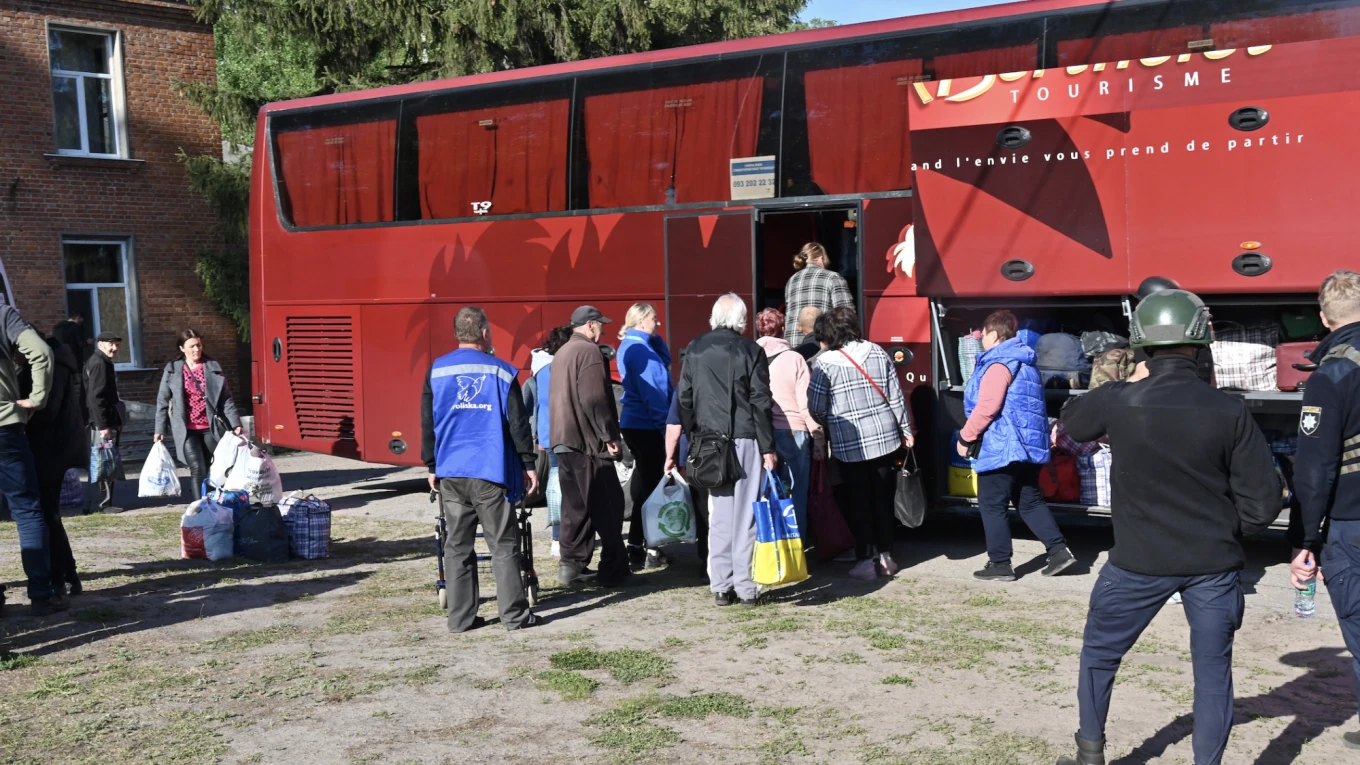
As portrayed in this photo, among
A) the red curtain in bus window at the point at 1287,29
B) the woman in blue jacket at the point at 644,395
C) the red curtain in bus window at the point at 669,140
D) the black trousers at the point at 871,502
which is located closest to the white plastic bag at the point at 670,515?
→ the woman in blue jacket at the point at 644,395

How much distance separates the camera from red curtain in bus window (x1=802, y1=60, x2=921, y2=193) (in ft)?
31.2

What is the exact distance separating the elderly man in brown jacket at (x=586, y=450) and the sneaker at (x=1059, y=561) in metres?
2.64

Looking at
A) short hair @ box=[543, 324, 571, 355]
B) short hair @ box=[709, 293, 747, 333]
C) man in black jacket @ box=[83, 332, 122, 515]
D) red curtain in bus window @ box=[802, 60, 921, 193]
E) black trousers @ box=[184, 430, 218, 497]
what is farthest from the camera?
man in black jacket @ box=[83, 332, 122, 515]

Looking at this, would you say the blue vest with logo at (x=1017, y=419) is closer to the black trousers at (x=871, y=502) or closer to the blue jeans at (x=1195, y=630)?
the black trousers at (x=871, y=502)

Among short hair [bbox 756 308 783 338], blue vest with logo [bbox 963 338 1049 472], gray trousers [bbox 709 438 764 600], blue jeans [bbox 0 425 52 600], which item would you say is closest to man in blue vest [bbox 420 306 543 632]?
gray trousers [bbox 709 438 764 600]

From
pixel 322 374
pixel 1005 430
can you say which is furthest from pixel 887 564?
pixel 322 374

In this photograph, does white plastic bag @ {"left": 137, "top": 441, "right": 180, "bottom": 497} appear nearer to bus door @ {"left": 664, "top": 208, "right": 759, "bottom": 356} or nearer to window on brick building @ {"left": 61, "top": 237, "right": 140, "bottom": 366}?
bus door @ {"left": 664, "top": 208, "right": 759, "bottom": 356}

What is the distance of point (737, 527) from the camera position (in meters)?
7.63

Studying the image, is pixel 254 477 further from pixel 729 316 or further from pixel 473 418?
pixel 729 316

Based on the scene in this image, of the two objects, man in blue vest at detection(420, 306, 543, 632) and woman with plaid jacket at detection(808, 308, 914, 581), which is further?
woman with plaid jacket at detection(808, 308, 914, 581)

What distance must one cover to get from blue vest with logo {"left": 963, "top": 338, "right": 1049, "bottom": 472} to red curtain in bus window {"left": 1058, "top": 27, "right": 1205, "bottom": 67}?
83.6 inches

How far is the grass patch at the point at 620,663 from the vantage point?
A: 6.24m

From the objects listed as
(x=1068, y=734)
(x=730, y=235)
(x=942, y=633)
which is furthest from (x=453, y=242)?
(x=1068, y=734)

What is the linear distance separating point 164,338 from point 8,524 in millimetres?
9687
